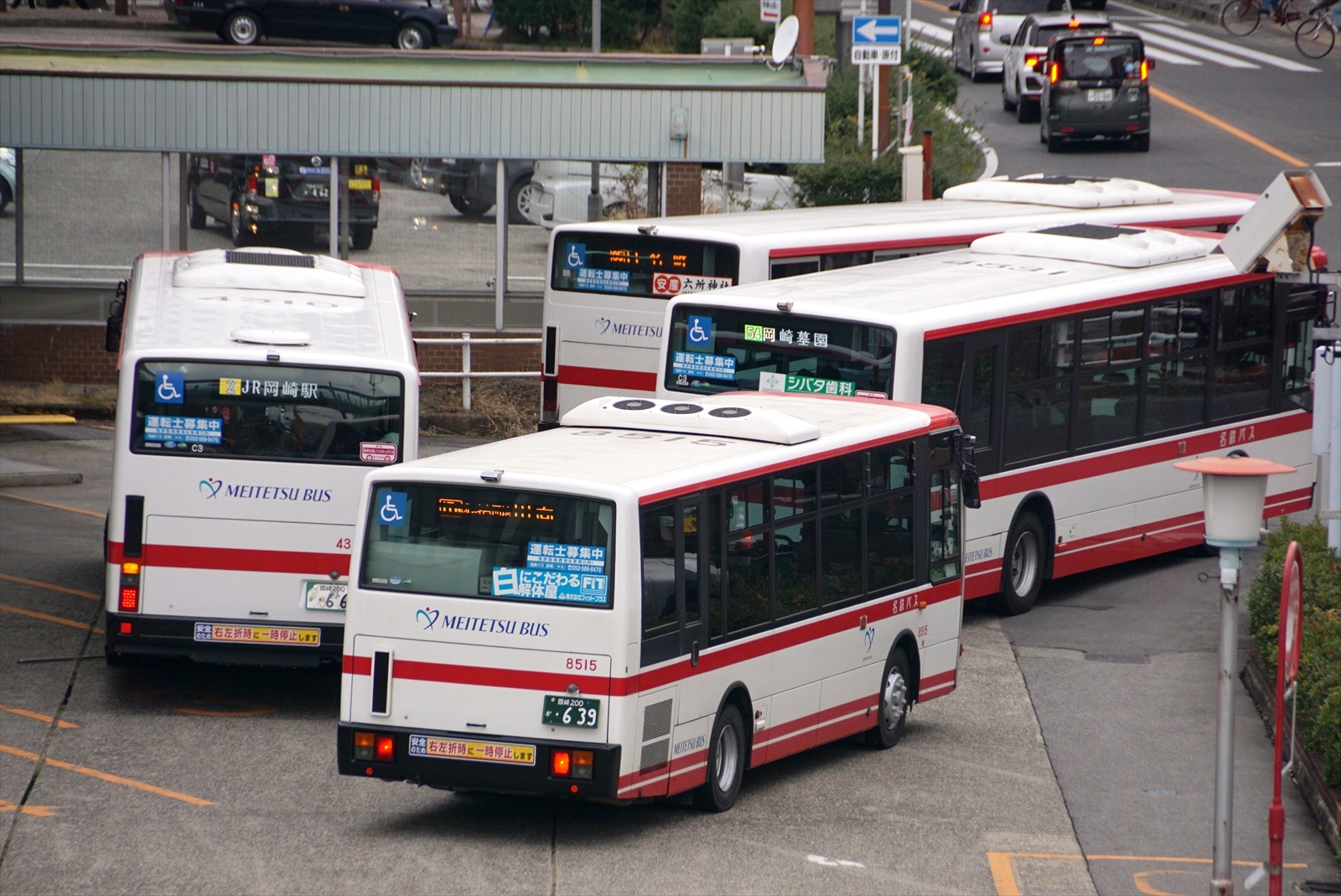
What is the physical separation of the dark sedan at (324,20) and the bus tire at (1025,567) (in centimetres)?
3105

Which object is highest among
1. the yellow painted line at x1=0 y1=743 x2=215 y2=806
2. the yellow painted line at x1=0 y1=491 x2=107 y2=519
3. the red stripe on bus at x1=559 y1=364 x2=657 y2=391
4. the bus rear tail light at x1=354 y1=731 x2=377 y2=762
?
the red stripe on bus at x1=559 y1=364 x2=657 y2=391

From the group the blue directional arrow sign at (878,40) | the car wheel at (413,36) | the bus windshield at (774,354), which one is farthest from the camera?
the car wheel at (413,36)

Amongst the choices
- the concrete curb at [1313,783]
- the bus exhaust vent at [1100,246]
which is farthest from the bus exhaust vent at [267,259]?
the concrete curb at [1313,783]

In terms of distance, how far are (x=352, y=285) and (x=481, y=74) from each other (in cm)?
1195

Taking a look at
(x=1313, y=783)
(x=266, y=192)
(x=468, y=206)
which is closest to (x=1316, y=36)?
(x=468, y=206)

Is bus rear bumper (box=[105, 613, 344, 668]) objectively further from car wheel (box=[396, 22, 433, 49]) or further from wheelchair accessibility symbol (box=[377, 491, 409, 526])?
car wheel (box=[396, 22, 433, 49])

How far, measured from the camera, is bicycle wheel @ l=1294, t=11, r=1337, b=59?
47.5 m

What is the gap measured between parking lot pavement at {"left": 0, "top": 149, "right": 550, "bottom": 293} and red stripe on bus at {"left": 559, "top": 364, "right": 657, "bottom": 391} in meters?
6.64

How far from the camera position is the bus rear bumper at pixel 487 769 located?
991 centimetres

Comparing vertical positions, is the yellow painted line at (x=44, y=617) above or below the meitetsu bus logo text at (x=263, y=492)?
below

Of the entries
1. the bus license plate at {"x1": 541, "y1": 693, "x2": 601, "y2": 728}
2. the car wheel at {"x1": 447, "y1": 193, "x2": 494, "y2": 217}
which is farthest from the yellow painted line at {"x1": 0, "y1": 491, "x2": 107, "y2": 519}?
the bus license plate at {"x1": 541, "y1": 693, "x2": 601, "y2": 728}

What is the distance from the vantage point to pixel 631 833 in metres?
10.6

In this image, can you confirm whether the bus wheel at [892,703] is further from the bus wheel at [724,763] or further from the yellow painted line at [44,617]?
the yellow painted line at [44,617]

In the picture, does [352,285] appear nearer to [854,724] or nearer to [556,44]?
[854,724]
